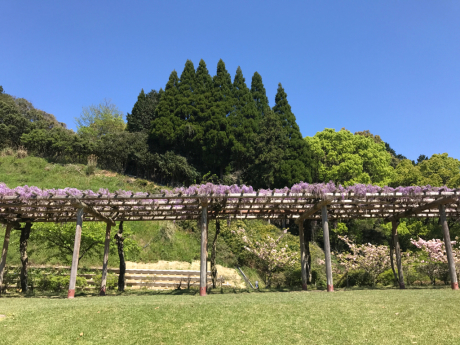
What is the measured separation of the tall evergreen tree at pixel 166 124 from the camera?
29328 millimetres

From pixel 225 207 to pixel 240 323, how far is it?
5208 mm

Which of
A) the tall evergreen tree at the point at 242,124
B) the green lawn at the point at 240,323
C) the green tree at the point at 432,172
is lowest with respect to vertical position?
the green lawn at the point at 240,323

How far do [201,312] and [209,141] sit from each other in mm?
23780

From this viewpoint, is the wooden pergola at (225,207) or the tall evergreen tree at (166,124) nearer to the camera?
the wooden pergola at (225,207)

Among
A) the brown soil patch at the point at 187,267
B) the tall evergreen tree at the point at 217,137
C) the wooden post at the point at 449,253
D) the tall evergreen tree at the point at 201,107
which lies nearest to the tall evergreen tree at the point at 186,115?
the tall evergreen tree at the point at 201,107

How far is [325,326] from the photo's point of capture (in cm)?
500

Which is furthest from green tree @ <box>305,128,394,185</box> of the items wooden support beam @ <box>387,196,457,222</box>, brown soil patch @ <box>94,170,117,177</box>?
brown soil patch @ <box>94,170,117,177</box>

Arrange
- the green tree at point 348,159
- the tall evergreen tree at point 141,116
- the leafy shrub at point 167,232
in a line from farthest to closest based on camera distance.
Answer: the tall evergreen tree at point 141,116
the green tree at point 348,159
the leafy shrub at point 167,232

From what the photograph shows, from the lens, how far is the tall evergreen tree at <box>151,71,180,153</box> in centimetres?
2933

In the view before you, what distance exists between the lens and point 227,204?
9.66 m

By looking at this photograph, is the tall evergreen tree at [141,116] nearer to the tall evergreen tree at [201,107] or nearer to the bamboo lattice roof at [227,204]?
the tall evergreen tree at [201,107]

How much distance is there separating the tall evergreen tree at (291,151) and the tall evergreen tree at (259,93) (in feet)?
9.23

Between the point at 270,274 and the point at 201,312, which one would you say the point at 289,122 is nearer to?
the point at 270,274

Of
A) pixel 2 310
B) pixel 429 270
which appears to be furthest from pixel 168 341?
pixel 429 270
